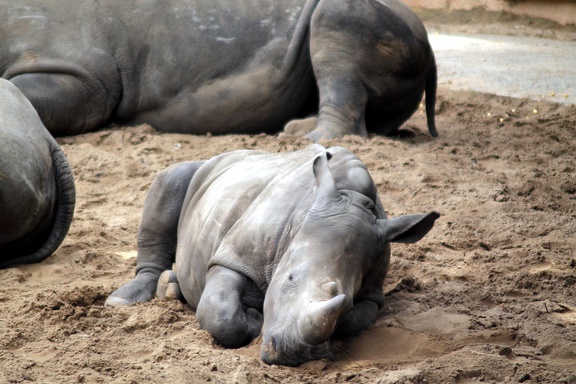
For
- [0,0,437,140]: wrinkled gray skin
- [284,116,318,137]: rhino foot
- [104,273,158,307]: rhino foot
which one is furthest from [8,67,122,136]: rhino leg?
[104,273,158,307]: rhino foot

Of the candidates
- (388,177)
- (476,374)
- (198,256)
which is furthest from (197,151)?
(476,374)

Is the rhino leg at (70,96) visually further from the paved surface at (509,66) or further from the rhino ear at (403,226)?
the rhino ear at (403,226)

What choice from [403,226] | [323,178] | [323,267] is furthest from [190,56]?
[323,267]

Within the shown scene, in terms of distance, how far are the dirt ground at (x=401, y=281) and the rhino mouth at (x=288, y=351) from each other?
0.04 metres

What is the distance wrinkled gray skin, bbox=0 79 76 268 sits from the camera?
15.7 feet

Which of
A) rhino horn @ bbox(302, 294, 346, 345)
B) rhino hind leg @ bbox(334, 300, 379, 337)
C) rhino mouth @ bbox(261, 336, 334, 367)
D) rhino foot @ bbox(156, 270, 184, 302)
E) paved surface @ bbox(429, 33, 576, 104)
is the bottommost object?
paved surface @ bbox(429, 33, 576, 104)

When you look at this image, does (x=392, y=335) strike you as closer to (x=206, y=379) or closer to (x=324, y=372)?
(x=324, y=372)

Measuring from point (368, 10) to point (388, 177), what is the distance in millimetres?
2137

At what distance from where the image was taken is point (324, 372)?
3.40 meters


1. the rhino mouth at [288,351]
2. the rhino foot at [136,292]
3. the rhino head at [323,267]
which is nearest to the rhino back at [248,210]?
the rhino head at [323,267]

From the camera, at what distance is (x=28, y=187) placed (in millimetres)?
4848

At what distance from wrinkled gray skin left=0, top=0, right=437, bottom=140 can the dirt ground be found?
0.31m

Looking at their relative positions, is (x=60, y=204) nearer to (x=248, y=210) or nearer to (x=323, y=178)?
(x=248, y=210)

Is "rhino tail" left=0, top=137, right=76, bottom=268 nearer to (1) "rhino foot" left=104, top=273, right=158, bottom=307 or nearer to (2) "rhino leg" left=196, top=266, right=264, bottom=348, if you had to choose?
(1) "rhino foot" left=104, top=273, right=158, bottom=307
